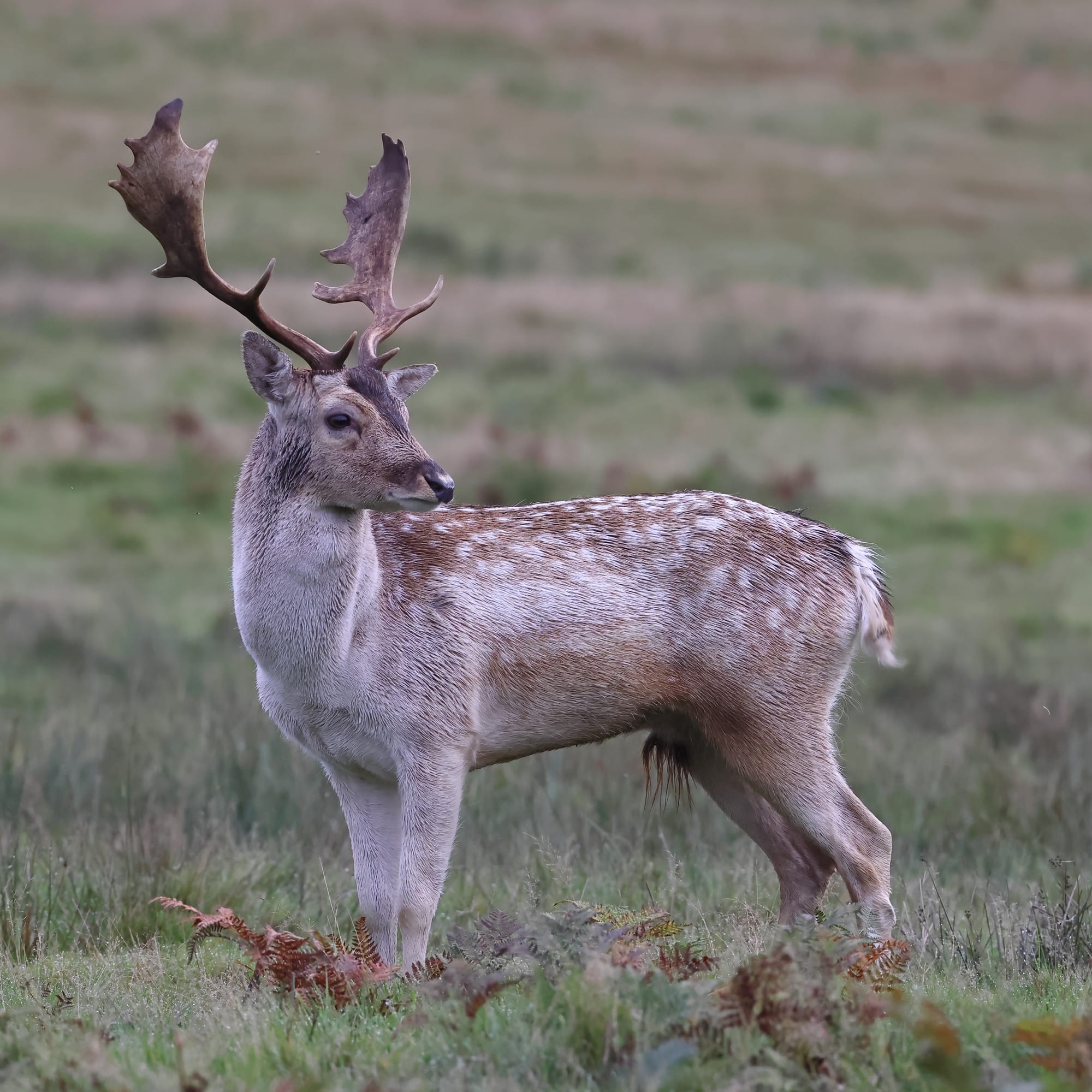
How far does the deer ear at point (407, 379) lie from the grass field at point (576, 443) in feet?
5.62

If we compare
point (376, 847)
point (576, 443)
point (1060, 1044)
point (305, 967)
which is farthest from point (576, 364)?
point (1060, 1044)

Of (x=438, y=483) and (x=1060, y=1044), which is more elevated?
(x=438, y=483)

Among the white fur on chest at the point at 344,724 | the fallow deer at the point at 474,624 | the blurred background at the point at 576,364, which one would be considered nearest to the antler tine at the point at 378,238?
the fallow deer at the point at 474,624

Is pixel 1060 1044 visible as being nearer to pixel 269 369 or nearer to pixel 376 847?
pixel 376 847

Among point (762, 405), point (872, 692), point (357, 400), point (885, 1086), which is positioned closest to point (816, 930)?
point (885, 1086)

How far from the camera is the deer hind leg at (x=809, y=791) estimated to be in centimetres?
619

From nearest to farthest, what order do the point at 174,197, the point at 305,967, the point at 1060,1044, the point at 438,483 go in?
the point at 1060,1044 < the point at 305,967 < the point at 438,483 < the point at 174,197

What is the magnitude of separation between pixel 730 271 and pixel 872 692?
2294 cm

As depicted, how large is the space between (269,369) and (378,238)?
109cm

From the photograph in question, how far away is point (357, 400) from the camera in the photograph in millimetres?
6035

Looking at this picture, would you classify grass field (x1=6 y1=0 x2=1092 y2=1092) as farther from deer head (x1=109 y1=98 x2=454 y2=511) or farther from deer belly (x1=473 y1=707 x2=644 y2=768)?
deer head (x1=109 y1=98 x2=454 y2=511)

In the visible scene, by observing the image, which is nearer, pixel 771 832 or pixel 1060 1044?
pixel 1060 1044

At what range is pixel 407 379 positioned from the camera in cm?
641

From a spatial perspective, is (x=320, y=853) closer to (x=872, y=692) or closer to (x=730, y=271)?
(x=872, y=692)
